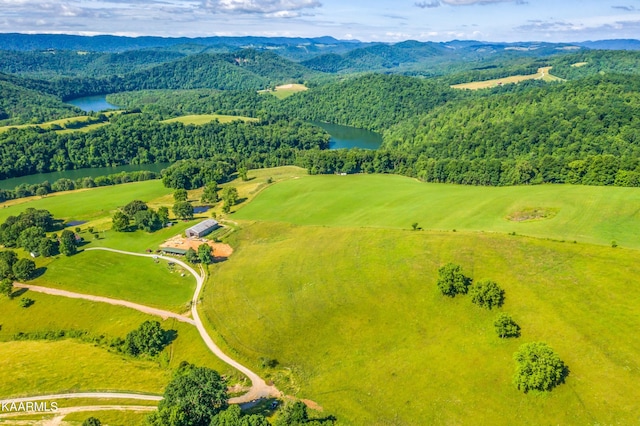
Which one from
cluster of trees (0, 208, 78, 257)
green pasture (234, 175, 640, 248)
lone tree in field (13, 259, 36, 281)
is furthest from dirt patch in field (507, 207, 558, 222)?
lone tree in field (13, 259, 36, 281)

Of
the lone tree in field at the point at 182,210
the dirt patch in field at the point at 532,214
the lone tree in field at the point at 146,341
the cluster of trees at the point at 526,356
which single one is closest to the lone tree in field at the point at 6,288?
the lone tree in field at the point at 146,341

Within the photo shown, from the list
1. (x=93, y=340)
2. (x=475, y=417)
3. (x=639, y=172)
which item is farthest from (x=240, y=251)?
(x=639, y=172)

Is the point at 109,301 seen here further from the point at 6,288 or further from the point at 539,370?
the point at 539,370

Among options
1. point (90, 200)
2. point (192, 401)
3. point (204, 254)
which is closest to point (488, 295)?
point (192, 401)

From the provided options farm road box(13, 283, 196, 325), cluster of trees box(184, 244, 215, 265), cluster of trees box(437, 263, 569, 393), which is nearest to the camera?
cluster of trees box(437, 263, 569, 393)

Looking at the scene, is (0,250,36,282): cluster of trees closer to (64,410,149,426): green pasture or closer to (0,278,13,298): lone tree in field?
(0,278,13,298): lone tree in field

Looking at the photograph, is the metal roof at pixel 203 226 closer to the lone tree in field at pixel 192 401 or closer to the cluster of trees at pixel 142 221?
the cluster of trees at pixel 142 221
